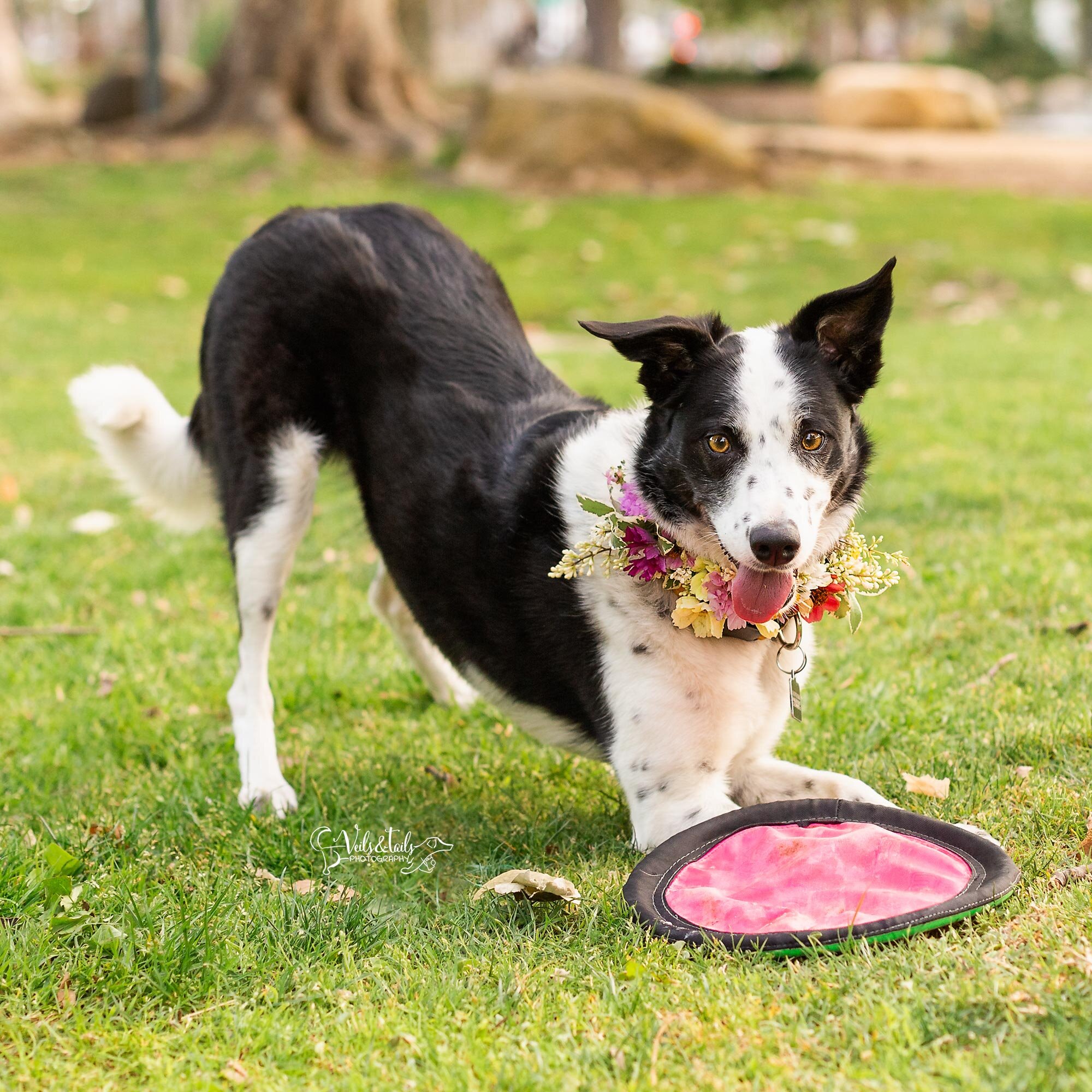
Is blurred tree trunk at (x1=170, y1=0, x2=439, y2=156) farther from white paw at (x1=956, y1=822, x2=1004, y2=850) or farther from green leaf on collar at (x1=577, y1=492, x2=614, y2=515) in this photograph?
white paw at (x1=956, y1=822, x2=1004, y2=850)

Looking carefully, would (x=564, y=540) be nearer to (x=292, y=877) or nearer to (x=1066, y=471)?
(x=292, y=877)

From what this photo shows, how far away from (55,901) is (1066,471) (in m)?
5.04

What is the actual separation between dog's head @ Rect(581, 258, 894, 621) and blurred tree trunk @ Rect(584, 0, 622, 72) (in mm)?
23004

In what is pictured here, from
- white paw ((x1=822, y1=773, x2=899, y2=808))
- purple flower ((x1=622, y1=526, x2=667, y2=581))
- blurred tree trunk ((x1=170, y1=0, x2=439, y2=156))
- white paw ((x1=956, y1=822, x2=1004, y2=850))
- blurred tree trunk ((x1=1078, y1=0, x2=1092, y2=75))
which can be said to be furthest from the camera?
blurred tree trunk ((x1=1078, y1=0, x2=1092, y2=75))

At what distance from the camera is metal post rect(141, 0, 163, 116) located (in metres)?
17.1

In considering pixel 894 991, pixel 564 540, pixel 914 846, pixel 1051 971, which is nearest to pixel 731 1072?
pixel 894 991

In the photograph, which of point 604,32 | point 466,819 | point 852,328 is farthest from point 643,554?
point 604,32

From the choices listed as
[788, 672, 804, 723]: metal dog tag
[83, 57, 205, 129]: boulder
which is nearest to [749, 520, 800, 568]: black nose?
[788, 672, 804, 723]: metal dog tag

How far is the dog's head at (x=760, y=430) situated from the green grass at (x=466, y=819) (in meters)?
0.84

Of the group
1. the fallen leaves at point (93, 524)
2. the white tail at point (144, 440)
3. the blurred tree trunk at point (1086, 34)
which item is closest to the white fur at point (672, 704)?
the white tail at point (144, 440)

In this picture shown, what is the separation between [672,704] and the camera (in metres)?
3.28

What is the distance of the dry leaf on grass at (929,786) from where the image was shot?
3.54 metres

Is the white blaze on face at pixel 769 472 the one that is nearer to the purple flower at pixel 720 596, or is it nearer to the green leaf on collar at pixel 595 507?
the purple flower at pixel 720 596

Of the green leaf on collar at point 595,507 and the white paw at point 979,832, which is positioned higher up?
the green leaf on collar at point 595,507
